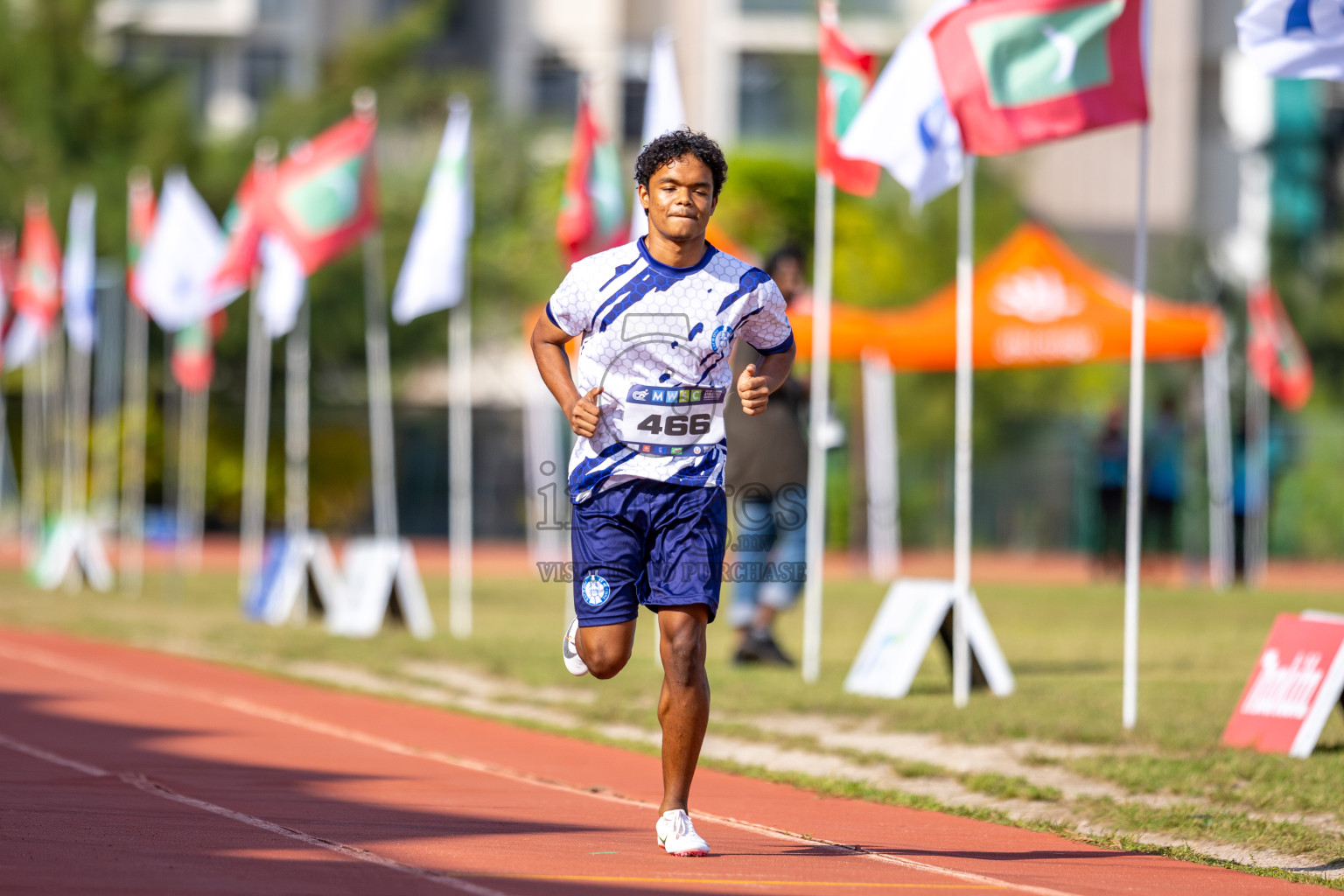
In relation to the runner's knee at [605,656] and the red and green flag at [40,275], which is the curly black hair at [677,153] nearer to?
the runner's knee at [605,656]

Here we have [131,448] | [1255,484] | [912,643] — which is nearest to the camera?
[912,643]

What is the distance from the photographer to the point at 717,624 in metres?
17.6

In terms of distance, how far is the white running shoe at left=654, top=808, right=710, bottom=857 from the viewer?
235 inches

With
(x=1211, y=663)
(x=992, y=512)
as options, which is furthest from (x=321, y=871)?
(x=992, y=512)

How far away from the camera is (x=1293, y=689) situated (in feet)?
29.2

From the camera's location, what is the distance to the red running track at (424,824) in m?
5.43

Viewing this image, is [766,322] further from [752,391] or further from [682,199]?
[682,199]

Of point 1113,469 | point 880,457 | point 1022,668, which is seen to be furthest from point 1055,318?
point 1022,668

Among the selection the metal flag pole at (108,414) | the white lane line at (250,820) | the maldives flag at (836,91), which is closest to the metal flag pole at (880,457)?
the maldives flag at (836,91)

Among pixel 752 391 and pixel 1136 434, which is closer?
pixel 752 391

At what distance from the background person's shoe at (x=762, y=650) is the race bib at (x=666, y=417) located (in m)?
6.70

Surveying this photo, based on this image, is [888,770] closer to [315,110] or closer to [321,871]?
[321,871]

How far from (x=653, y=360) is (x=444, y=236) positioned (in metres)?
10.1

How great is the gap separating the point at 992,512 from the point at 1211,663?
20.3 metres
